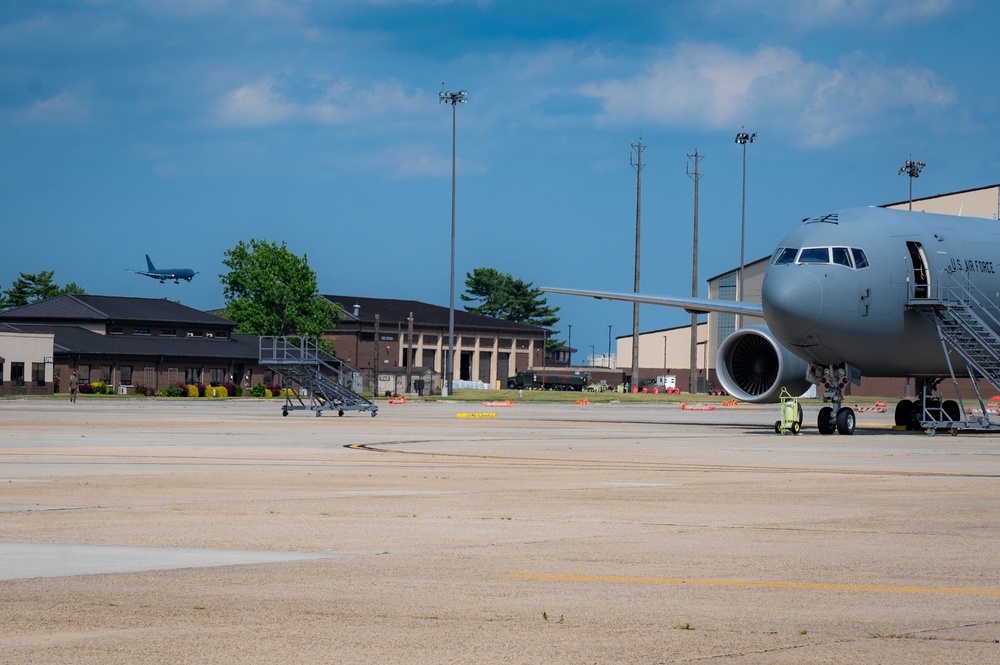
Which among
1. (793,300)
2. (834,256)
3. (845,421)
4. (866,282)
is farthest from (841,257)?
(845,421)

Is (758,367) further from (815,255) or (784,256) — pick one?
(815,255)

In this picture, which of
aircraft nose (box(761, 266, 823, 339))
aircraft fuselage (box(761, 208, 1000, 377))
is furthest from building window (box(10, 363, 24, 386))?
aircraft nose (box(761, 266, 823, 339))

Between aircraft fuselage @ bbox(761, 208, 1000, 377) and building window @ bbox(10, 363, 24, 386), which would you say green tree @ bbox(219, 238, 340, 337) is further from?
aircraft fuselage @ bbox(761, 208, 1000, 377)

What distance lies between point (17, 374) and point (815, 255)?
7357 centimetres

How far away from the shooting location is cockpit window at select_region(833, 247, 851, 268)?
33812 mm

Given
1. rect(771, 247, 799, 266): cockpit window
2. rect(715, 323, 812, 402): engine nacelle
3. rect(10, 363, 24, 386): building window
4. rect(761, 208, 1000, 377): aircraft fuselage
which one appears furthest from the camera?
rect(10, 363, 24, 386): building window

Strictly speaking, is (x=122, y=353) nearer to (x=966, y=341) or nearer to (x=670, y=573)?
(x=966, y=341)

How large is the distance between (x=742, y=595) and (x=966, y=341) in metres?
29.3

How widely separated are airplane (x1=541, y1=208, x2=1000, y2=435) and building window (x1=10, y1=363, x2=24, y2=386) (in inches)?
2699

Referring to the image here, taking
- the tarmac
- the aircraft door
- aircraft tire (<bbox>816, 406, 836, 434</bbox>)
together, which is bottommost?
the tarmac

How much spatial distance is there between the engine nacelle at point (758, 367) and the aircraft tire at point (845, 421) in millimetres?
2413

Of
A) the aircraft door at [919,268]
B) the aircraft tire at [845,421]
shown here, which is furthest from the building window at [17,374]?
the aircraft door at [919,268]

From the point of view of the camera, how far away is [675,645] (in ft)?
22.3

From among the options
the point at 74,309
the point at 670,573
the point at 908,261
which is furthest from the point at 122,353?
the point at 670,573
